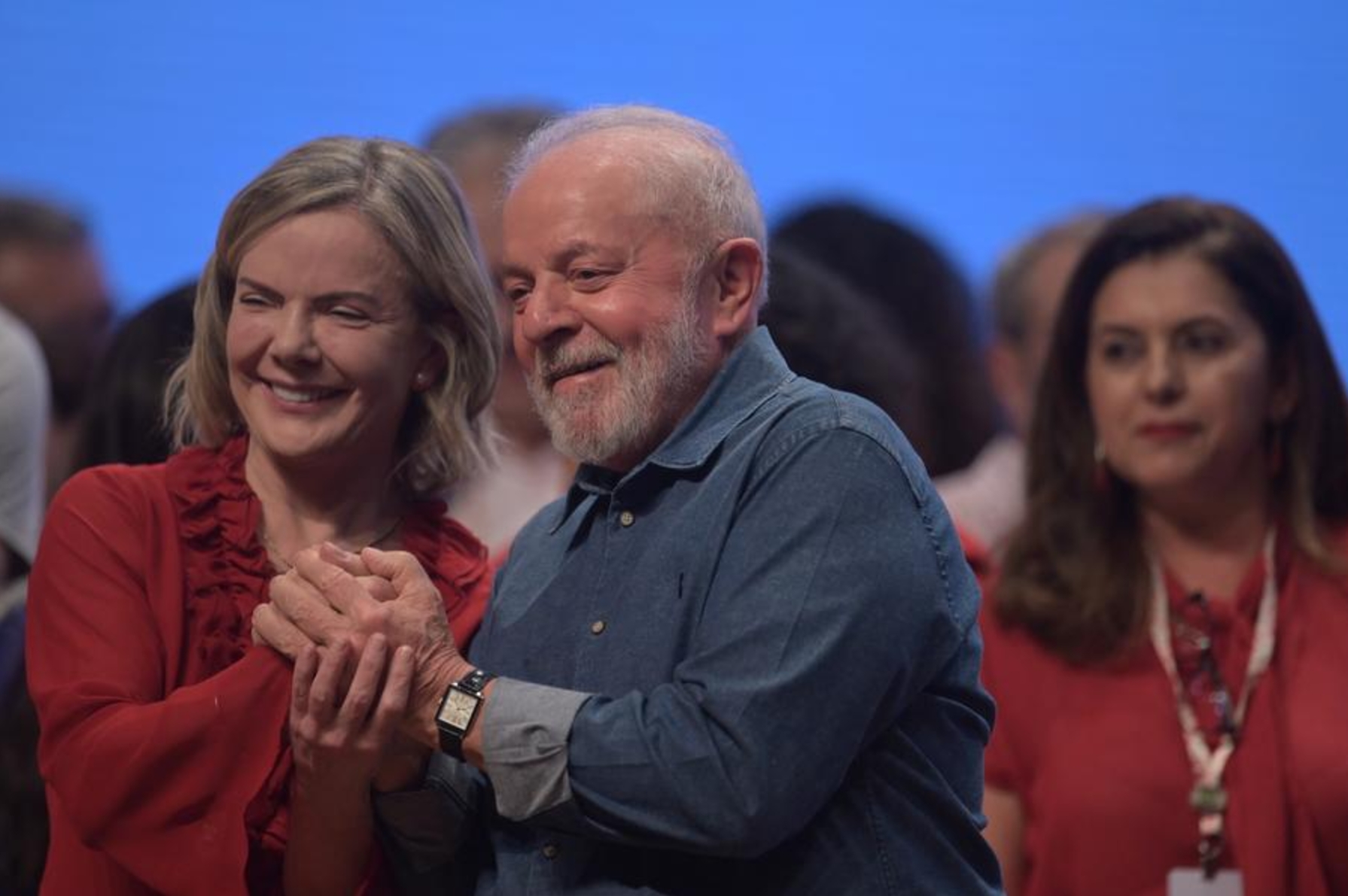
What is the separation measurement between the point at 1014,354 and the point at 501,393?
157cm

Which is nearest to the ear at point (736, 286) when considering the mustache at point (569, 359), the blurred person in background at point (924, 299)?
the mustache at point (569, 359)

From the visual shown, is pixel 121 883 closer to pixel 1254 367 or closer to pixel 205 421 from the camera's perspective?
pixel 205 421

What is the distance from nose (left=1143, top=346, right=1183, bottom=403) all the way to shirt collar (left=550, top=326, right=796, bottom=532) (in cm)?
140

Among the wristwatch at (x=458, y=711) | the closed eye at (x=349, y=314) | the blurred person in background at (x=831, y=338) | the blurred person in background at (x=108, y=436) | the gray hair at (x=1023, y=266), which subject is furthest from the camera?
the gray hair at (x=1023, y=266)

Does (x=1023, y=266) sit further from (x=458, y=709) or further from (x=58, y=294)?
(x=458, y=709)

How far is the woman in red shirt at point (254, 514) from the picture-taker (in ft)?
9.21

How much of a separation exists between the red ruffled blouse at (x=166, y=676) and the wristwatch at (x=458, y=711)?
0.27 m

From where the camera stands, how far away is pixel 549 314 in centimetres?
278

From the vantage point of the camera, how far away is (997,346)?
19.4 feet

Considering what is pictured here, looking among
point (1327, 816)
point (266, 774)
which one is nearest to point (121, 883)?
point (266, 774)

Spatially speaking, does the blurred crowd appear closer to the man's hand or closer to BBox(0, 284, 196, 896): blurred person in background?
BBox(0, 284, 196, 896): blurred person in background

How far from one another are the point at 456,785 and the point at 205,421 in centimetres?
66

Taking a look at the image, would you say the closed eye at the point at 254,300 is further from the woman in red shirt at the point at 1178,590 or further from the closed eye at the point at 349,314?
the woman in red shirt at the point at 1178,590

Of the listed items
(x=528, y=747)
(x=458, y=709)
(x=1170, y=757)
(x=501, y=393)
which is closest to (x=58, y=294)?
(x=501, y=393)
